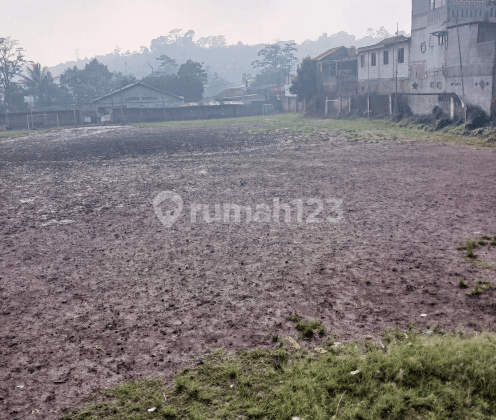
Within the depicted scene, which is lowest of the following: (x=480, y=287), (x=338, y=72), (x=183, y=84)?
(x=480, y=287)

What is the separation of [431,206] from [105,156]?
15371mm

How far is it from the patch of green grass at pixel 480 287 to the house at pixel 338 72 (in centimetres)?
4535

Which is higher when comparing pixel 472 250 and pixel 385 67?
pixel 385 67

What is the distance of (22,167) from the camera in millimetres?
17125

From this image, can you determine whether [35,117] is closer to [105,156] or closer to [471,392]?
[105,156]

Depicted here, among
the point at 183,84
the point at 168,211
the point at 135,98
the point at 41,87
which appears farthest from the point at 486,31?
the point at 41,87

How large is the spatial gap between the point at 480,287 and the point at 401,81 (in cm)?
3684

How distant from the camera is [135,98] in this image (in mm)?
60812

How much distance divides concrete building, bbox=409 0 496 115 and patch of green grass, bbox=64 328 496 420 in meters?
21.3

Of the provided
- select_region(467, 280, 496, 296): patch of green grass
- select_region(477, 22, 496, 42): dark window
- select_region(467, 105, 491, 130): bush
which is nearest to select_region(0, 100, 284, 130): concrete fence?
select_region(477, 22, 496, 42): dark window

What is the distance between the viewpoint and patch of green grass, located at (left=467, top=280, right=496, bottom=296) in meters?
4.87

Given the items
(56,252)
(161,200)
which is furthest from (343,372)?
(161,200)

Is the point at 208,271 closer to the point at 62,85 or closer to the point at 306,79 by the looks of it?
the point at 306,79

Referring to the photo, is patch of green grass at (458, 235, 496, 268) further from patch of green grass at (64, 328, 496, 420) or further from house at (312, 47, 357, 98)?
house at (312, 47, 357, 98)
